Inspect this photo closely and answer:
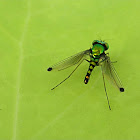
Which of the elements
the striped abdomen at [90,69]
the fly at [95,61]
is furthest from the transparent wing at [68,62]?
the striped abdomen at [90,69]

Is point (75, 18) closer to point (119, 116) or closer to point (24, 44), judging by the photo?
point (24, 44)

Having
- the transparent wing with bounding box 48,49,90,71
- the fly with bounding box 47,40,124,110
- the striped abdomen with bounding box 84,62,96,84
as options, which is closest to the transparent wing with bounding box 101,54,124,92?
the fly with bounding box 47,40,124,110

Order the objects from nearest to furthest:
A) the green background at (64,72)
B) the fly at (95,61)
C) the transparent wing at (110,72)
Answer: the green background at (64,72) < the transparent wing at (110,72) < the fly at (95,61)

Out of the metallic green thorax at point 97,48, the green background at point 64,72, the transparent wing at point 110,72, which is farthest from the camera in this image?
the metallic green thorax at point 97,48

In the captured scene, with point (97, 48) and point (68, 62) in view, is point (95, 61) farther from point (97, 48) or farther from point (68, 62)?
point (68, 62)

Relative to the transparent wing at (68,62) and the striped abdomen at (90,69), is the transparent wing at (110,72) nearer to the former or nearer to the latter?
the striped abdomen at (90,69)

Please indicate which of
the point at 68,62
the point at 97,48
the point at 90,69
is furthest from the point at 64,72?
the point at 97,48
